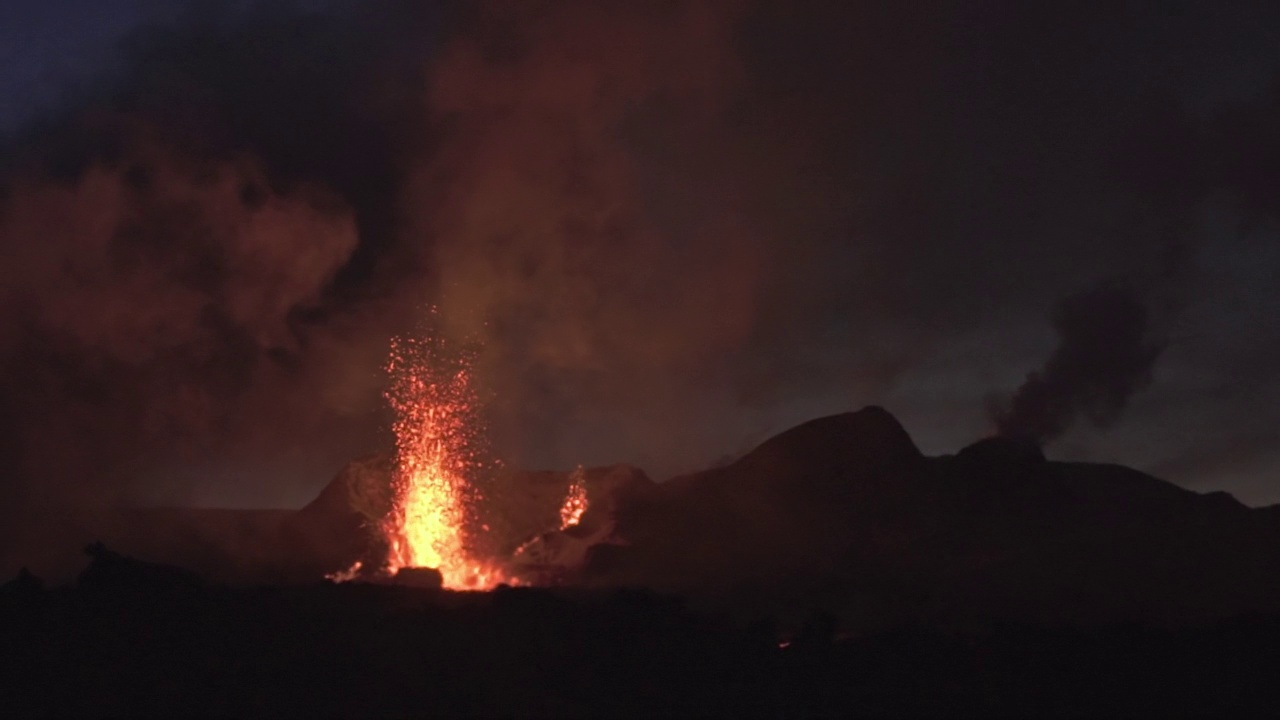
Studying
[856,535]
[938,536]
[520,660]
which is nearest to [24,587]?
[520,660]

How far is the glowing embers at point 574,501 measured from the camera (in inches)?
2630

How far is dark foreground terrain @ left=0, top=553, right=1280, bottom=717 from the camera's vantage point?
36.6 meters

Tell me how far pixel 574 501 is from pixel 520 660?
30790 mm

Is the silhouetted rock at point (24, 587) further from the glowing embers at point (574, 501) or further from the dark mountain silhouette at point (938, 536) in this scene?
the glowing embers at point (574, 501)

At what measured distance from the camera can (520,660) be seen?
3850cm

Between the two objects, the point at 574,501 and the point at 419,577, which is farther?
the point at 574,501

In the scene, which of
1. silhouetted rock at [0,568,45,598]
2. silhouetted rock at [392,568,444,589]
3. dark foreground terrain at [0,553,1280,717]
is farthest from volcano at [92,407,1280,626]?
silhouetted rock at [0,568,45,598]

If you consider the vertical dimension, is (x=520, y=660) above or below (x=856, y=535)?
below

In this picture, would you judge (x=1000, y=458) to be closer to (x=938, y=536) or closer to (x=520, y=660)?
(x=938, y=536)

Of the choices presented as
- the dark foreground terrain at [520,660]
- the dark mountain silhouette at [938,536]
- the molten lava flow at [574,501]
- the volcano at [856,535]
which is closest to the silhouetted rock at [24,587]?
the dark foreground terrain at [520,660]

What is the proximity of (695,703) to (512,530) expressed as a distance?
30872 mm

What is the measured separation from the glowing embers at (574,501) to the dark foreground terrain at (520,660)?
74.1 feet

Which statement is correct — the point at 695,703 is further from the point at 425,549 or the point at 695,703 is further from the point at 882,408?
the point at 882,408

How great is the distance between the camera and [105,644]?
38625 millimetres
